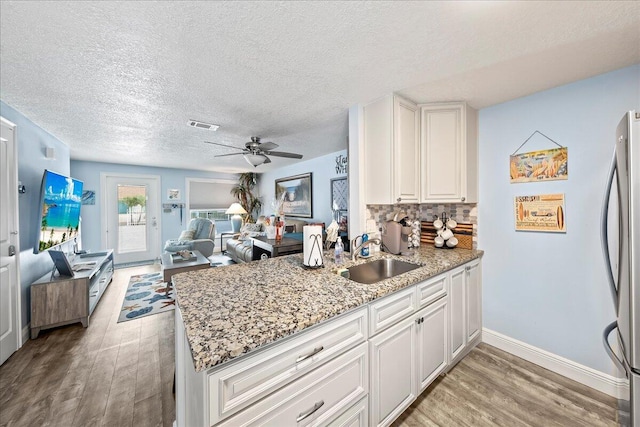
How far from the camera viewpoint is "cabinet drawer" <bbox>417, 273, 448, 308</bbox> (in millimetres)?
1592

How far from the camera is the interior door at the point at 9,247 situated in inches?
80.8

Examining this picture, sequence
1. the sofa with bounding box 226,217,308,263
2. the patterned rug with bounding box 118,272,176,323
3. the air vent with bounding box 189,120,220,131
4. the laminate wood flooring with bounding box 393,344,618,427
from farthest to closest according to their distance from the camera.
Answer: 1. the sofa with bounding box 226,217,308,263
2. the patterned rug with bounding box 118,272,176,323
3. the air vent with bounding box 189,120,220,131
4. the laminate wood flooring with bounding box 393,344,618,427

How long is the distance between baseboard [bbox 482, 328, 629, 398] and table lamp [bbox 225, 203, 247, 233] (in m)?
5.79

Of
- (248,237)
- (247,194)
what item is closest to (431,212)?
(248,237)

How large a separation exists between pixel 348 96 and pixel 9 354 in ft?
12.3

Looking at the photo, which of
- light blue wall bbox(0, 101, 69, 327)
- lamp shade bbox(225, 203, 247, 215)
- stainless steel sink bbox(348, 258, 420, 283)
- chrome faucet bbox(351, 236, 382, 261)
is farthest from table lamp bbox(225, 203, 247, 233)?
stainless steel sink bbox(348, 258, 420, 283)

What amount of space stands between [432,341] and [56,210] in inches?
167

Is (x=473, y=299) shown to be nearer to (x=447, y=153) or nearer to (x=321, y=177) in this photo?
(x=447, y=153)

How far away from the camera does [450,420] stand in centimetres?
151

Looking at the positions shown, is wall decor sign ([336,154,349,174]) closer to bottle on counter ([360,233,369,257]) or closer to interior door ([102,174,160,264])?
bottle on counter ([360,233,369,257])

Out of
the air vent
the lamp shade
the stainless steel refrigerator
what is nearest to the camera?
the stainless steel refrigerator

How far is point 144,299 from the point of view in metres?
3.46

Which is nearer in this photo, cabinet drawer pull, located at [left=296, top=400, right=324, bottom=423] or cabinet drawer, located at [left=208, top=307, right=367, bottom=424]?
cabinet drawer, located at [left=208, top=307, right=367, bottom=424]

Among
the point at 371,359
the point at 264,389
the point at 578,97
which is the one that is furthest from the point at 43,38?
the point at 578,97
